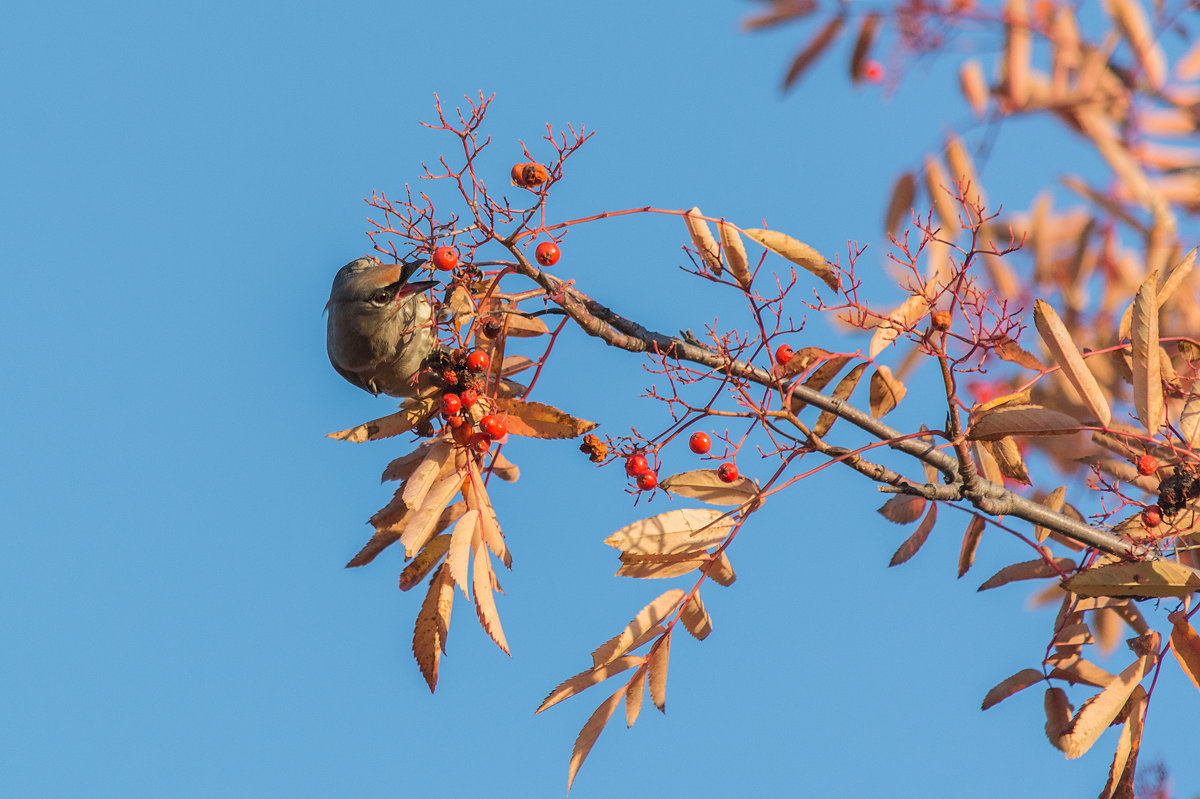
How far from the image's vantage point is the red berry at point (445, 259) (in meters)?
2.40

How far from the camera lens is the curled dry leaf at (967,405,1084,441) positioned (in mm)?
2133

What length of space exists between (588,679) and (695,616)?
0.94 feet

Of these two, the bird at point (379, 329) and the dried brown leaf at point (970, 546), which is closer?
the dried brown leaf at point (970, 546)

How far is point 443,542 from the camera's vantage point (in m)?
2.68

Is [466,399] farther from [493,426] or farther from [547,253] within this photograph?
[547,253]

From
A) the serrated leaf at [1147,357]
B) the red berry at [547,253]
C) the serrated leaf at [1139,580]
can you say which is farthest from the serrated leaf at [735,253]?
the serrated leaf at [1139,580]

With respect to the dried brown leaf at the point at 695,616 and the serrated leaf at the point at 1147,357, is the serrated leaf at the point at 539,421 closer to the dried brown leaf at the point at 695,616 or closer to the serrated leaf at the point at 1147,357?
the dried brown leaf at the point at 695,616

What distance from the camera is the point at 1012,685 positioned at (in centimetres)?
262

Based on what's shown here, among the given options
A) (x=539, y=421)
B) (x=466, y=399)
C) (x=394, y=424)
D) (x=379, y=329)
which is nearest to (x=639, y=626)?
(x=539, y=421)

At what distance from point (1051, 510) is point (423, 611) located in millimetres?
1571

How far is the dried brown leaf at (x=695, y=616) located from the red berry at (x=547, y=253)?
0.85 m

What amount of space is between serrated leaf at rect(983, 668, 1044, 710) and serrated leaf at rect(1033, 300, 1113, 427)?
2.42 feet

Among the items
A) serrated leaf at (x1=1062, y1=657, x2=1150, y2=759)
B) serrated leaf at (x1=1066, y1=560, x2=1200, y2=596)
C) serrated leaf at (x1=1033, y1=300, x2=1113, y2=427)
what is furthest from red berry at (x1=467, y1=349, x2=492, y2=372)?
serrated leaf at (x1=1062, y1=657, x2=1150, y2=759)

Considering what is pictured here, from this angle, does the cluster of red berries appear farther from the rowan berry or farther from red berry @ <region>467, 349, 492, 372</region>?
the rowan berry
